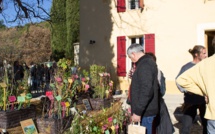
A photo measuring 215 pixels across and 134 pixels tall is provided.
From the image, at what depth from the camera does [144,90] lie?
9.73 feet

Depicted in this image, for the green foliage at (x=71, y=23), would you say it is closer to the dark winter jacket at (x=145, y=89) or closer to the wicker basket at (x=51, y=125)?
the wicker basket at (x=51, y=125)

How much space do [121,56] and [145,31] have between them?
142 cm

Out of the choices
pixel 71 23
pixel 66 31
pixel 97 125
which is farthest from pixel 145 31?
pixel 66 31

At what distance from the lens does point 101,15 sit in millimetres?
11602

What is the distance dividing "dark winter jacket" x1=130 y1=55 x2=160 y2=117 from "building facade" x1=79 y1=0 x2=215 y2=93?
688 centimetres

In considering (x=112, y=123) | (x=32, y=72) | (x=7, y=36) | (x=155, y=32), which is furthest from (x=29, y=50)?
(x=112, y=123)

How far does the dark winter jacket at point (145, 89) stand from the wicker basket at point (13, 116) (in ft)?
7.18

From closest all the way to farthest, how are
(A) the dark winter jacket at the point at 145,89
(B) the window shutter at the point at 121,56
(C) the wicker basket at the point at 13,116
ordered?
1. (A) the dark winter jacket at the point at 145,89
2. (C) the wicker basket at the point at 13,116
3. (B) the window shutter at the point at 121,56

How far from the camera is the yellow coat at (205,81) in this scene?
7.16 feet

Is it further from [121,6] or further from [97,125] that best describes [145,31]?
[97,125]

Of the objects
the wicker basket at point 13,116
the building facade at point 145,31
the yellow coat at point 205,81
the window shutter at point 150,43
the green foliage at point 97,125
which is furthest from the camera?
the window shutter at point 150,43

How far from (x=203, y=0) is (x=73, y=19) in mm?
12952

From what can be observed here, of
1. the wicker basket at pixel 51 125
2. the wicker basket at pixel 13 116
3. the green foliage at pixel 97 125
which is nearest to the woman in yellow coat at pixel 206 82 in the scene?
the green foliage at pixel 97 125

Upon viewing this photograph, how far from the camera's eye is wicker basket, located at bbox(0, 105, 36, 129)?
4215mm
